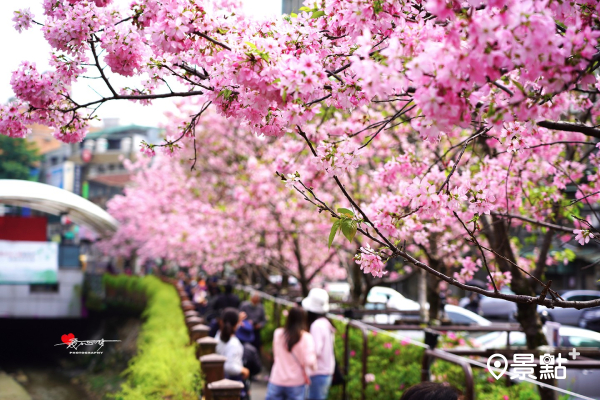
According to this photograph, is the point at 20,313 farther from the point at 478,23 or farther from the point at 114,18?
the point at 478,23

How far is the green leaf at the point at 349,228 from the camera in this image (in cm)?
269

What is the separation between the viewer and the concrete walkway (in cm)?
1153

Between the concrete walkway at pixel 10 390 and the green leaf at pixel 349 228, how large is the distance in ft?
34.6

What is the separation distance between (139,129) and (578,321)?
147 feet

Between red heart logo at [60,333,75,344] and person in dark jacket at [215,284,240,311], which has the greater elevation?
red heart logo at [60,333,75,344]

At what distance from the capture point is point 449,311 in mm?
17453

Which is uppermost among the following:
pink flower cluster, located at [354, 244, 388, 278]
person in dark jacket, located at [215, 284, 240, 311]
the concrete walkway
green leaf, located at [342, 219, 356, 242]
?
green leaf, located at [342, 219, 356, 242]

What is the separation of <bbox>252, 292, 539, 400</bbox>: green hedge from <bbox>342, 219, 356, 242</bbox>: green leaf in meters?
3.80

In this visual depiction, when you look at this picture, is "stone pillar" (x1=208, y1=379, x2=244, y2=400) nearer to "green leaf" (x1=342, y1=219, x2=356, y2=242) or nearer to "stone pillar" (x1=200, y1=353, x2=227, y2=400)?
"stone pillar" (x1=200, y1=353, x2=227, y2=400)

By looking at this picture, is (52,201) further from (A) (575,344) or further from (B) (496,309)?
(B) (496,309)

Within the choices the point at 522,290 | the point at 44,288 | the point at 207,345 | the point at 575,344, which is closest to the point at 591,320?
the point at 575,344

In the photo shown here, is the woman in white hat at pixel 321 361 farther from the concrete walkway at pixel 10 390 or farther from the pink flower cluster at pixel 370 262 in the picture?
the concrete walkway at pixel 10 390

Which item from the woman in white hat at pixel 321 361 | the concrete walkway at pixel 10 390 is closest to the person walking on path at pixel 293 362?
A: the woman in white hat at pixel 321 361

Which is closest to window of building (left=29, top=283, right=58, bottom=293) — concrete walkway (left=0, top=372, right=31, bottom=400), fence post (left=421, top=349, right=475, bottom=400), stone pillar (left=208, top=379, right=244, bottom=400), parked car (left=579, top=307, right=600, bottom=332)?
concrete walkway (left=0, top=372, right=31, bottom=400)
